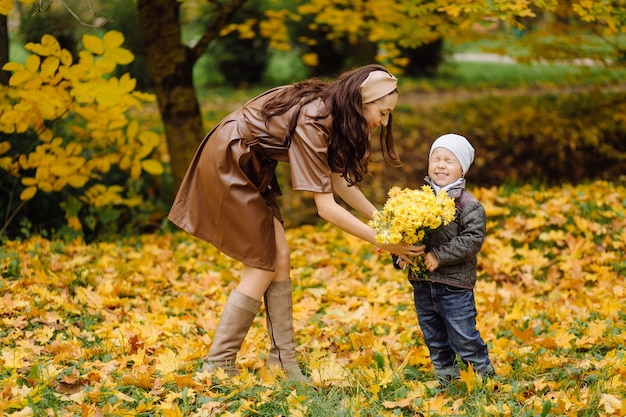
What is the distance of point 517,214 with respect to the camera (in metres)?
5.69

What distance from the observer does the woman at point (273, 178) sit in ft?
9.63

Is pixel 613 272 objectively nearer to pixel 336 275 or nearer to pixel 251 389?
pixel 336 275

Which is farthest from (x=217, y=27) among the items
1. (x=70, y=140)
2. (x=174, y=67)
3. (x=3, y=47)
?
(x=3, y=47)

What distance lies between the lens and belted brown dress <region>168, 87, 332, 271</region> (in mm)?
3078

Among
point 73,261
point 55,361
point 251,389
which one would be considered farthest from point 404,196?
point 73,261

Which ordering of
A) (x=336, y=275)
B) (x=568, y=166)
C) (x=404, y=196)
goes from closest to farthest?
(x=404, y=196)
(x=336, y=275)
(x=568, y=166)

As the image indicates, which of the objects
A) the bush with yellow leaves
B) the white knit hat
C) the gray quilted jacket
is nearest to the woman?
the gray quilted jacket

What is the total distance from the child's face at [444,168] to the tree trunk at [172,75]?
3.73 m

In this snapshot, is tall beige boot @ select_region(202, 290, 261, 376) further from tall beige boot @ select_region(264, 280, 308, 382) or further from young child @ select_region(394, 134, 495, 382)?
young child @ select_region(394, 134, 495, 382)

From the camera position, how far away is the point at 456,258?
2.96 m

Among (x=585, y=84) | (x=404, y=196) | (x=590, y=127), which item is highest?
(x=404, y=196)

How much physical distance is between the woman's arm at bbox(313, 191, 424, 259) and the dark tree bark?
371cm

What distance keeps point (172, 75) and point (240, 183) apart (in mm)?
3498

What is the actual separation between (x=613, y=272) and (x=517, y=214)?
1.12m
